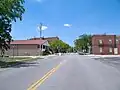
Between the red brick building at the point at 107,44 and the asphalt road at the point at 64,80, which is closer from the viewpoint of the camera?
the asphalt road at the point at 64,80

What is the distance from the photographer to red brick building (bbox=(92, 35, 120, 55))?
111 metres

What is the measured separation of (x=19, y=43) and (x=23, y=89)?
9520 cm

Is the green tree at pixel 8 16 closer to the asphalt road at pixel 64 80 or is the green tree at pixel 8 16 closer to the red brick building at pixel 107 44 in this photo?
the asphalt road at pixel 64 80

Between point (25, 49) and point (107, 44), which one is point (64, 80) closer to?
point (25, 49)

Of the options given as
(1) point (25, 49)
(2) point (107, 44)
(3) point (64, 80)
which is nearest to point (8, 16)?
(3) point (64, 80)

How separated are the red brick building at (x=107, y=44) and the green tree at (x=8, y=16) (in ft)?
236

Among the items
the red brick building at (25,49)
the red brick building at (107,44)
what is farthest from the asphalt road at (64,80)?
the red brick building at (107,44)

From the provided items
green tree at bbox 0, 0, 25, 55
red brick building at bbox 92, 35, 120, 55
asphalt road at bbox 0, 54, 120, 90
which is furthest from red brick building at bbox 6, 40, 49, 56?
asphalt road at bbox 0, 54, 120, 90

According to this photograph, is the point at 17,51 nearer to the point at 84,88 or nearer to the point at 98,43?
the point at 98,43

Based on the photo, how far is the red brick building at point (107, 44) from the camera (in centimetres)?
11069

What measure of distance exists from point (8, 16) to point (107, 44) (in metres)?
75.5

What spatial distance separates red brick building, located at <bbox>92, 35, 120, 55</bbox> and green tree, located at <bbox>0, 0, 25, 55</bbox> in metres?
71.9

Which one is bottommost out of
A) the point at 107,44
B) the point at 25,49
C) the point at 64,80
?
the point at 64,80

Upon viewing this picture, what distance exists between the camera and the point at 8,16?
130ft
